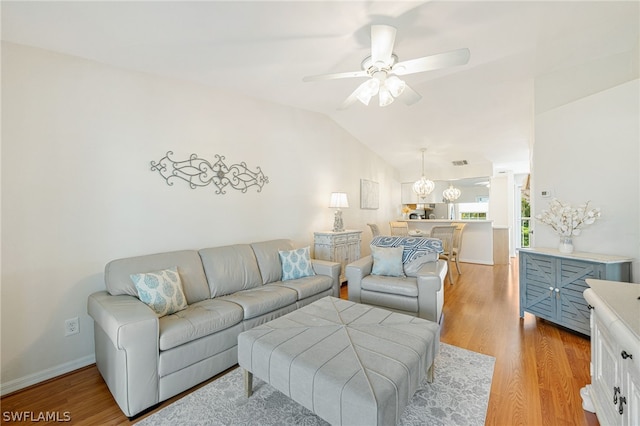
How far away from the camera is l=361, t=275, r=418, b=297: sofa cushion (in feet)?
8.90

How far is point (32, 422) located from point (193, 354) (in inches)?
36.5

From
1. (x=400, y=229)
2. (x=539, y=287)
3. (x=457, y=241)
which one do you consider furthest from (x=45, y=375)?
(x=457, y=241)

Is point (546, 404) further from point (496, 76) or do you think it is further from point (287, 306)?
point (496, 76)

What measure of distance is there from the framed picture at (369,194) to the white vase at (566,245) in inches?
128

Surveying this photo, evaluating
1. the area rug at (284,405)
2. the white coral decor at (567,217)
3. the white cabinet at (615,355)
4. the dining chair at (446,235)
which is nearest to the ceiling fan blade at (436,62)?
the white cabinet at (615,355)

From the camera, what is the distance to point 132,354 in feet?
5.26

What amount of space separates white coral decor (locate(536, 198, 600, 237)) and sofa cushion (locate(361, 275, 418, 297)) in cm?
161

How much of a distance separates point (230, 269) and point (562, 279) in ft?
10.9

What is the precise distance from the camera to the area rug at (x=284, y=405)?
1.59 m

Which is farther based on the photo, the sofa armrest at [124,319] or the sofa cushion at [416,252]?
the sofa cushion at [416,252]

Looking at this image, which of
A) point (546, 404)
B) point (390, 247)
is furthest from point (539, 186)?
point (546, 404)

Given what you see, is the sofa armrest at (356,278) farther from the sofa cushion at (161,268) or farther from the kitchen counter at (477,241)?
the kitchen counter at (477,241)

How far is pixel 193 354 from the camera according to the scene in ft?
6.17

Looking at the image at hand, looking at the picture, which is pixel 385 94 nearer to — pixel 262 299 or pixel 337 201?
pixel 262 299
